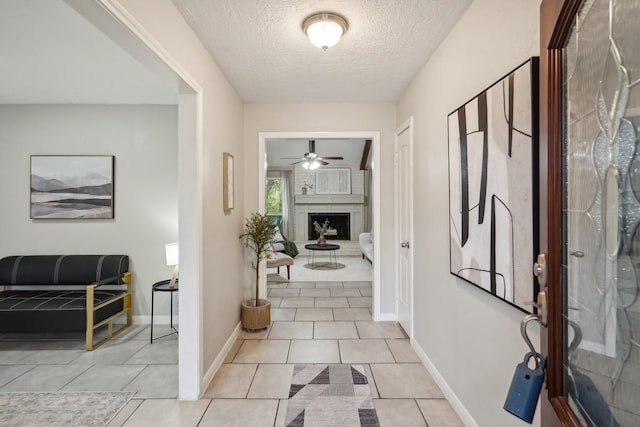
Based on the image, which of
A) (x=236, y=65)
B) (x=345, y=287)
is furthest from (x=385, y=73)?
(x=345, y=287)

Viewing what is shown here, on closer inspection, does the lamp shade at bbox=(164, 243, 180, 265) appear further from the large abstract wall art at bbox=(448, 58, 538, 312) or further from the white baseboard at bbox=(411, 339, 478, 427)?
the large abstract wall art at bbox=(448, 58, 538, 312)

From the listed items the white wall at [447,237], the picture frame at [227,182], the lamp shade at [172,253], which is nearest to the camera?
the white wall at [447,237]

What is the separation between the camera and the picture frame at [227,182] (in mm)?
2758

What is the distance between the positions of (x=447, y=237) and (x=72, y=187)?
3865 mm

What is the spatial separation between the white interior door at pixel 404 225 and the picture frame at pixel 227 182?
170 cm

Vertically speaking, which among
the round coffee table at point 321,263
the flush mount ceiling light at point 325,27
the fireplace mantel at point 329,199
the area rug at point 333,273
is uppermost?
the flush mount ceiling light at point 325,27

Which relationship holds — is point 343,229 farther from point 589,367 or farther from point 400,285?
point 589,367

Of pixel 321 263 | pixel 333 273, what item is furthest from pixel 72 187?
pixel 321 263

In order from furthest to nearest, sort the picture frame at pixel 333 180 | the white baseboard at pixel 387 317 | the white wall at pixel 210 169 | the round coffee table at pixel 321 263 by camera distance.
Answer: the picture frame at pixel 333 180 → the round coffee table at pixel 321 263 → the white baseboard at pixel 387 317 → the white wall at pixel 210 169

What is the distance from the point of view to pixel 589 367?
0.70m

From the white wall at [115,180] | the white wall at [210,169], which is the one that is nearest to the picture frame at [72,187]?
the white wall at [115,180]

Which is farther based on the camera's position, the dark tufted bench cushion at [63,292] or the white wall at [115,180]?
the white wall at [115,180]

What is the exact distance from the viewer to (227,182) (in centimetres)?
283

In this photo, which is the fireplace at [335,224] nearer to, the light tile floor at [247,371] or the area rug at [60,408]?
the light tile floor at [247,371]
